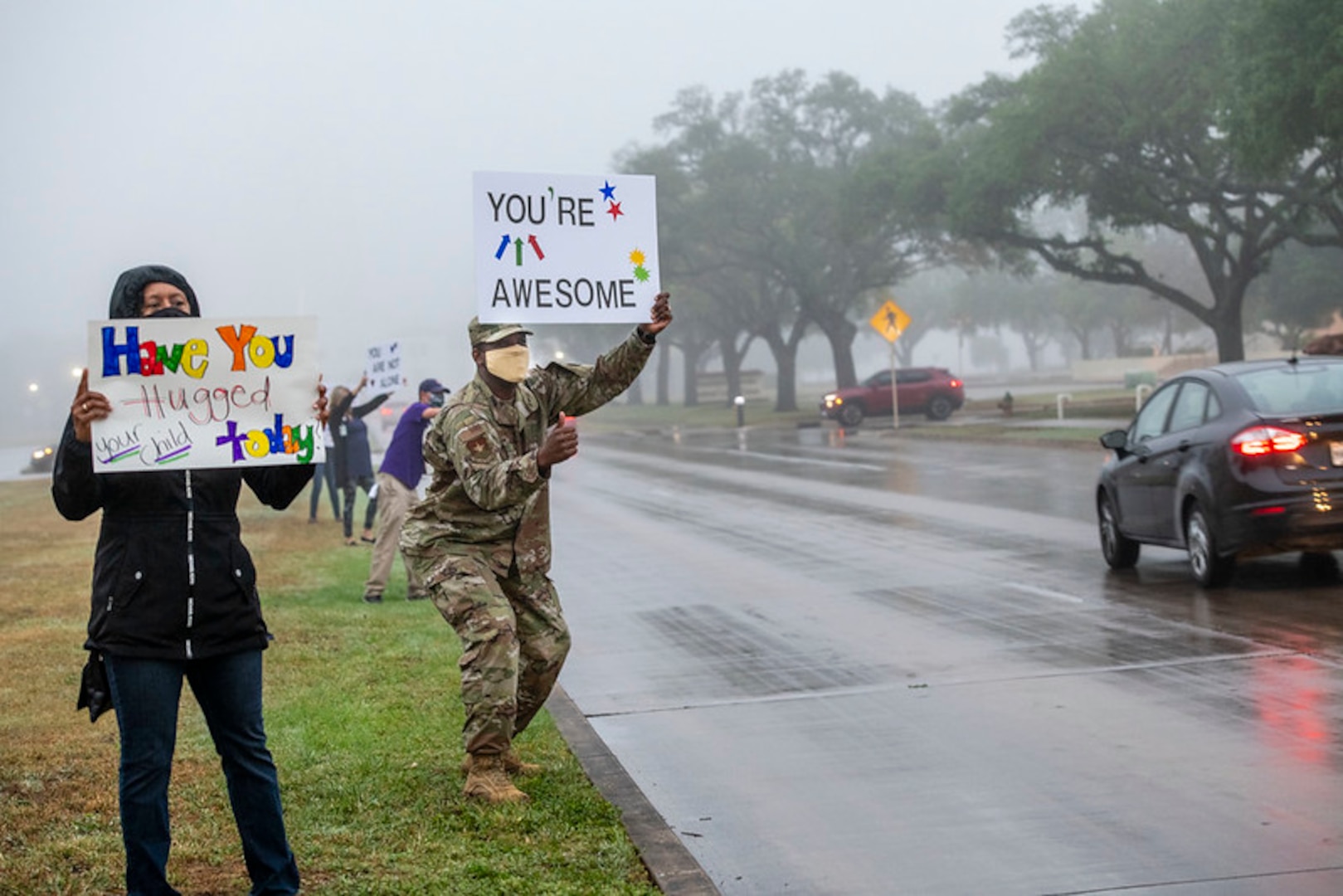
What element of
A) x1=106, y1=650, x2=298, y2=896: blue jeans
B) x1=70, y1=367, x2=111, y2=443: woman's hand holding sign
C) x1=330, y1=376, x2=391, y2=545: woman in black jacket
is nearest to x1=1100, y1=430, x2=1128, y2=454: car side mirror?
x1=330, y1=376, x2=391, y2=545: woman in black jacket

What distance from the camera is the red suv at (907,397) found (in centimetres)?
5181

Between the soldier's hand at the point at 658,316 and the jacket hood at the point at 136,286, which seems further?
the soldier's hand at the point at 658,316

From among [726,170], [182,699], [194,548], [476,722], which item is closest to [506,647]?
[476,722]

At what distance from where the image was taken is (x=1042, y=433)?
37.4 metres

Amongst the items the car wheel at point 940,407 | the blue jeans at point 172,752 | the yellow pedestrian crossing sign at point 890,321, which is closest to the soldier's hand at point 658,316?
the blue jeans at point 172,752

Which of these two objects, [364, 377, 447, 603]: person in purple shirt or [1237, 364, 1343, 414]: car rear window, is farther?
[364, 377, 447, 603]: person in purple shirt

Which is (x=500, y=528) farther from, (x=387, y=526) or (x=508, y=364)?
(x=387, y=526)

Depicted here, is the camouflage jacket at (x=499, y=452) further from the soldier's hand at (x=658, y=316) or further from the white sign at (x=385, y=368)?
the white sign at (x=385, y=368)

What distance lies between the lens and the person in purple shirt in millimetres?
14359

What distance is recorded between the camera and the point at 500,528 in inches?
291

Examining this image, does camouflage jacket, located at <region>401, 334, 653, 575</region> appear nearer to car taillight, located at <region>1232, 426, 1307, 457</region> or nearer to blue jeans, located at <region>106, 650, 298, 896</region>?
blue jeans, located at <region>106, 650, 298, 896</region>

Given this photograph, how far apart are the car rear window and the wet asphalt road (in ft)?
4.18

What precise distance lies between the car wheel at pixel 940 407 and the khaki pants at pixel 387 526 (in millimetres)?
37851

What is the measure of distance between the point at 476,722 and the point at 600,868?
124cm
